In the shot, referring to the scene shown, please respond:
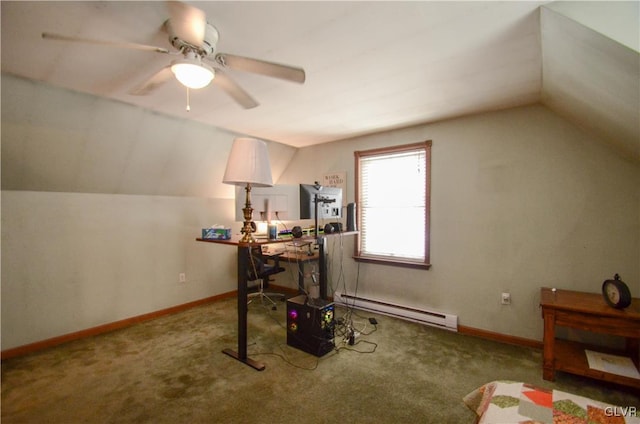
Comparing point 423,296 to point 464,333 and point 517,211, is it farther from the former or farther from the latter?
point 517,211

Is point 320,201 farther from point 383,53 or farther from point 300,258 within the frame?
point 383,53

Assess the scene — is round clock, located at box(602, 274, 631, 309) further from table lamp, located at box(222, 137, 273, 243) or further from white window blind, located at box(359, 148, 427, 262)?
table lamp, located at box(222, 137, 273, 243)

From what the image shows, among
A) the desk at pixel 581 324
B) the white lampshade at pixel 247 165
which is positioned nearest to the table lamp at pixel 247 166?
the white lampshade at pixel 247 165

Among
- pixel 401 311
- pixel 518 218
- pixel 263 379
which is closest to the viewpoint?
pixel 263 379

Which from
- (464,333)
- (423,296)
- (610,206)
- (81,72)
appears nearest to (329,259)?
(423,296)

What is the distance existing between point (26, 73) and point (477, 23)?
10.2 ft

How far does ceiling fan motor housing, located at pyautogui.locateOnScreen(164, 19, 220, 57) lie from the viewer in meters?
1.52

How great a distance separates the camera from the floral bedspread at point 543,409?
39.6 inches

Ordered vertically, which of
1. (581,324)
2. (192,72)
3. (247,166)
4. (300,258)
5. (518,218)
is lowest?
(581,324)

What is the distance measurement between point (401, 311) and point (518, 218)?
1.64 metres

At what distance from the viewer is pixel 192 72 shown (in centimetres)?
157

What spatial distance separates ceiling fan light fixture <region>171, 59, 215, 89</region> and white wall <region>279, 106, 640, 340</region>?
2.56 metres

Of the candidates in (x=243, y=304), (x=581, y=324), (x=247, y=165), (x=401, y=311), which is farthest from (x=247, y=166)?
(x=581, y=324)

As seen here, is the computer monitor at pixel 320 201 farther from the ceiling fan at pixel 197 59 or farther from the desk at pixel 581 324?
the desk at pixel 581 324
